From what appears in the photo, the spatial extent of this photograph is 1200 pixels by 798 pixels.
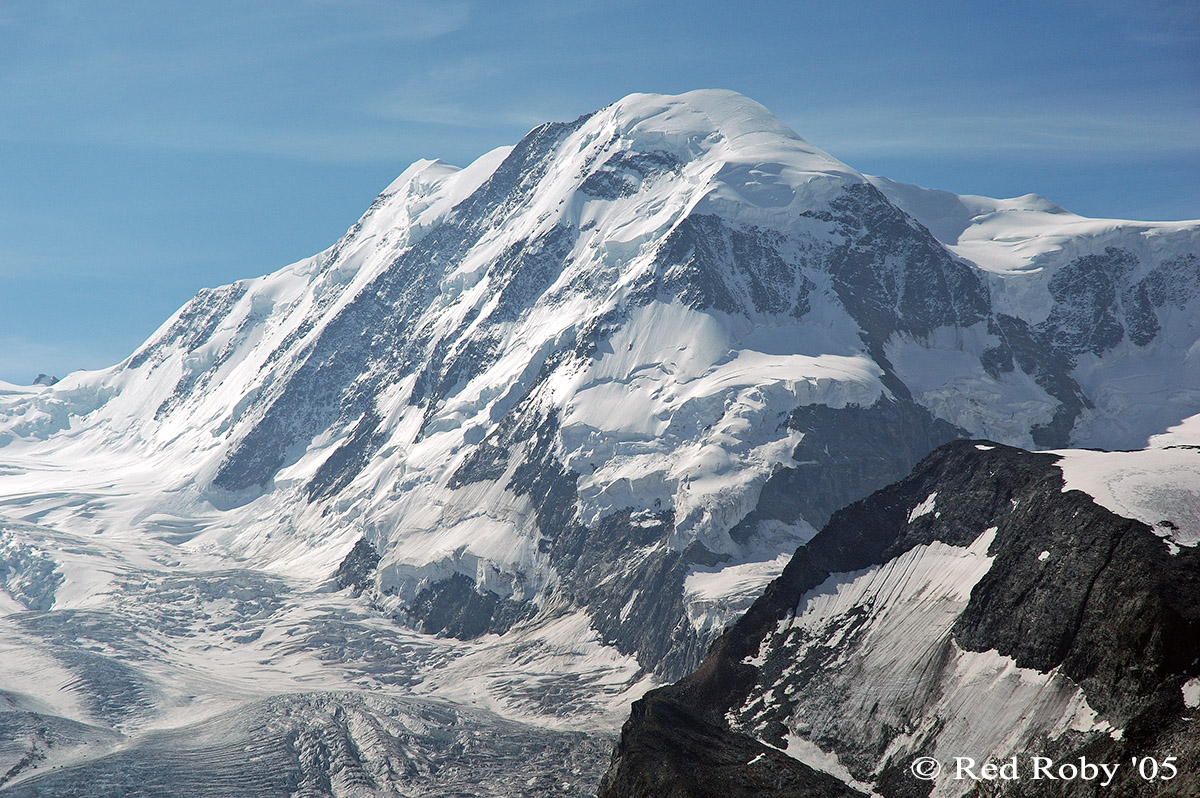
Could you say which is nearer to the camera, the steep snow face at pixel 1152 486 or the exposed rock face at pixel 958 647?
the exposed rock face at pixel 958 647

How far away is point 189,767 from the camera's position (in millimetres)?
175625

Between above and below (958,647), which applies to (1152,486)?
above

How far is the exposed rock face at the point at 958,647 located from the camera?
85125mm

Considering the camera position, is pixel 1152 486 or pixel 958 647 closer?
pixel 1152 486

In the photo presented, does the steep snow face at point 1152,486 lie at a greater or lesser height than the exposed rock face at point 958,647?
greater

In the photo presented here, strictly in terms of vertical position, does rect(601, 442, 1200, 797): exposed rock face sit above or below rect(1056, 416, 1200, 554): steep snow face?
below

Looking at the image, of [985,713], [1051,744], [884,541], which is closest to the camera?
[1051,744]

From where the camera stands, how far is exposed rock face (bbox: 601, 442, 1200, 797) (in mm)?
85125

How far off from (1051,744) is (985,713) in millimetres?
12027

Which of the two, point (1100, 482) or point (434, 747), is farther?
point (434, 747)

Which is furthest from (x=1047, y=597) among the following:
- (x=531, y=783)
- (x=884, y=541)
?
(x=531, y=783)

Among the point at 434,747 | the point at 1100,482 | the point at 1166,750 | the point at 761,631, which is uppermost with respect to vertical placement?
the point at 1100,482

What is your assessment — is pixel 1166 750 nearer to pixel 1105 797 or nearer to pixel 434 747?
pixel 1105 797

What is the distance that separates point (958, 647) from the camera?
4390 inches
